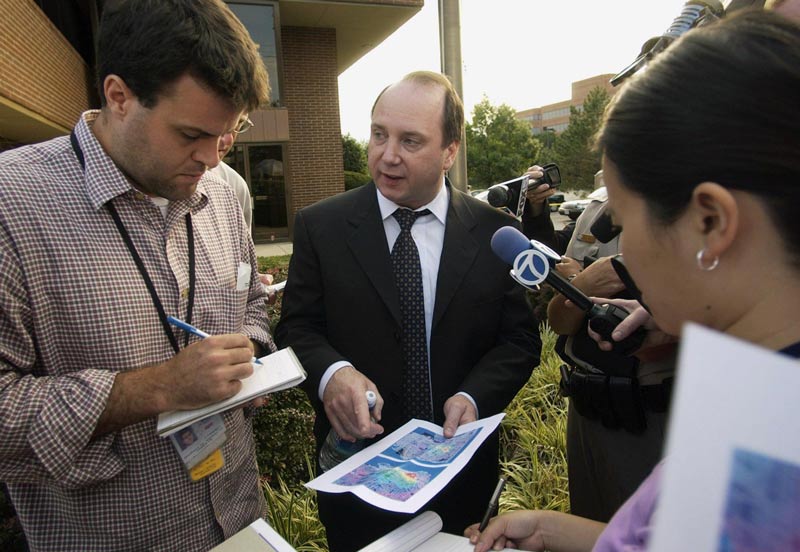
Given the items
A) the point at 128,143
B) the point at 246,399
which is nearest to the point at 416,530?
the point at 246,399

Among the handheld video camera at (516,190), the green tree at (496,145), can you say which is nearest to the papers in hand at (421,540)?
the handheld video camera at (516,190)

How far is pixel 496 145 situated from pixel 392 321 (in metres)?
31.6

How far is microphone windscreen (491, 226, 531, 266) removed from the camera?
1.69m

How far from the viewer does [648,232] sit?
2.83ft

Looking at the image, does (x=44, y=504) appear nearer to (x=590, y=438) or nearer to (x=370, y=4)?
(x=590, y=438)

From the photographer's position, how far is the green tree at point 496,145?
32.0 m

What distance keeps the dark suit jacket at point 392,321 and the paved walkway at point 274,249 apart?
31.5 feet

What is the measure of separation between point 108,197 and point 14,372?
20.1 inches

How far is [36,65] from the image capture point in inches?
271

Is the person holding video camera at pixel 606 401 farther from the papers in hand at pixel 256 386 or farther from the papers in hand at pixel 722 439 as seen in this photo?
the papers in hand at pixel 722 439

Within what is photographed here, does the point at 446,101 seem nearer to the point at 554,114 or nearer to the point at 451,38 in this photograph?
the point at 451,38

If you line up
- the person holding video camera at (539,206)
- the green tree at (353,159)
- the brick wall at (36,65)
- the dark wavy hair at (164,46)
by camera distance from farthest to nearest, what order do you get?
the green tree at (353,159)
the brick wall at (36,65)
the person holding video camera at (539,206)
the dark wavy hair at (164,46)

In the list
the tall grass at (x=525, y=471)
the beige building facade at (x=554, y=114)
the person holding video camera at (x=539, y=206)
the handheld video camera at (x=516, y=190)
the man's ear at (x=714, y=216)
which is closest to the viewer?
the man's ear at (x=714, y=216)

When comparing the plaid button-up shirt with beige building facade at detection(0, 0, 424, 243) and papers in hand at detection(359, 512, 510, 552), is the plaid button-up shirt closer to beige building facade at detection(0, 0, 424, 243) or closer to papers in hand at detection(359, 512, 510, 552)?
papers in hand at detection(359, 512, 510, 552)
